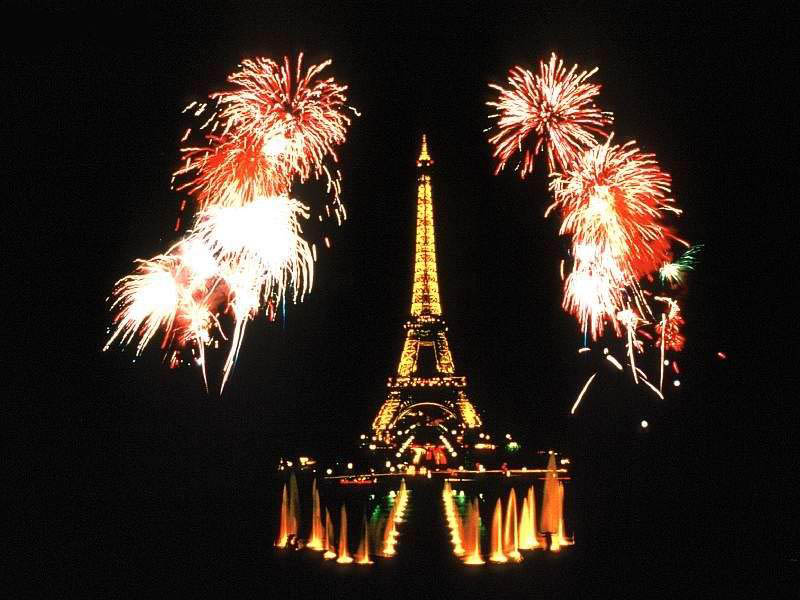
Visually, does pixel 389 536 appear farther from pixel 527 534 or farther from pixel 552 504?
pixel 552 504

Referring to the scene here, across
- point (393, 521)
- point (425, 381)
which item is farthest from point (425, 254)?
point (393, 521)

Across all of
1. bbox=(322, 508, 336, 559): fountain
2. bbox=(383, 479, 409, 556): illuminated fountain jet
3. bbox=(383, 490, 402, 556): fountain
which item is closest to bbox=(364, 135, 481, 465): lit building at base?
bbox=(383, 479, 409, 556): illuminated fountain jet

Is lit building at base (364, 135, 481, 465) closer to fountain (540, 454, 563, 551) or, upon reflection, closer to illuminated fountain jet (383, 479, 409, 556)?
illuminated fountain jet (383, 479, 409, 556)

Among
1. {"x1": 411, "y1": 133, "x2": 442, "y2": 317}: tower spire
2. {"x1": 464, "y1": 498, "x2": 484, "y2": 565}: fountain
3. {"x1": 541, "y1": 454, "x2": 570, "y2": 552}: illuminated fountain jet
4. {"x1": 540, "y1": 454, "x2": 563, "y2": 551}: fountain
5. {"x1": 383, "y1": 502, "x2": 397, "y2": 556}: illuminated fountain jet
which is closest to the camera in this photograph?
{"x1": 464, "y1": 498, "x2": 484, "y2": 565}: fountain

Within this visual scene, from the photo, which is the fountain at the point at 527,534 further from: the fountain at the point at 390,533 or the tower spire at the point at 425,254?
the tower spire at the point at 425,254

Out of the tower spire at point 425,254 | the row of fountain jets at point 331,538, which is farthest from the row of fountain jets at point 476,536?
the tower spire at point 425,254

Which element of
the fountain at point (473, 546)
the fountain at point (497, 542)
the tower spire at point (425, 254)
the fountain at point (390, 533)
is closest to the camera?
the fountain at point (473, 546)

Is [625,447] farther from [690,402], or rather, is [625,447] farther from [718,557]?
[718,557]

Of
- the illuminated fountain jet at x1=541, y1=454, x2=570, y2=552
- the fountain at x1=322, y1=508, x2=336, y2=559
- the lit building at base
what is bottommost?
the fountain at x1=322, y1=508, x2=336, y2=559
